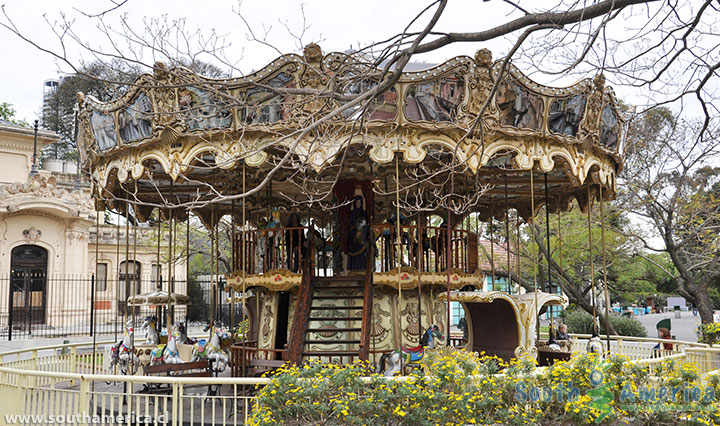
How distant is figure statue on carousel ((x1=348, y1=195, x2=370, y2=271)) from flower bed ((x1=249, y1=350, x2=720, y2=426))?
5.14 m

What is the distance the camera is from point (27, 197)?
2830 cm

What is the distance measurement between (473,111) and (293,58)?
2613 millimetres

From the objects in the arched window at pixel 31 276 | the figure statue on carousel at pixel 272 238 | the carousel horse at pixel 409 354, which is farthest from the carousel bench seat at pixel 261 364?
the arched window at pixel 31 276

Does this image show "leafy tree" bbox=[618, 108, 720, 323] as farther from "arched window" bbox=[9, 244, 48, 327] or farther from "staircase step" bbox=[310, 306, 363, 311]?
"arched window" bbox=[9, 244, 48, 327]

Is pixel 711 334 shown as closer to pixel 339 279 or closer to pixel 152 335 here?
pixel 339 279

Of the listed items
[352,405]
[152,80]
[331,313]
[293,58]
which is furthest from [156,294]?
[352,405]

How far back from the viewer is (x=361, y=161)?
11.8 m

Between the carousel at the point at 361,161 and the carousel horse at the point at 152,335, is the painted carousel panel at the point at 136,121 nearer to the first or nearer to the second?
the carousel at the point at 361,161

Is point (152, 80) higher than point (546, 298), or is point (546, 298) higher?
point (152, 80)

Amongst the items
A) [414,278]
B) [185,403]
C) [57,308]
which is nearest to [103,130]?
[185,403]

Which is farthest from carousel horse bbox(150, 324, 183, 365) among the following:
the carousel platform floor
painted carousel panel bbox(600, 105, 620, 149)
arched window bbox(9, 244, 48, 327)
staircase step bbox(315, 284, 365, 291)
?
arched window bbox(9, 244, 48, 327)

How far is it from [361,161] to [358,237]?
137cm

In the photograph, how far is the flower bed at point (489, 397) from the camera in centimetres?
632

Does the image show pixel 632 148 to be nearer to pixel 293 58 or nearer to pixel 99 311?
pixel 293 58
